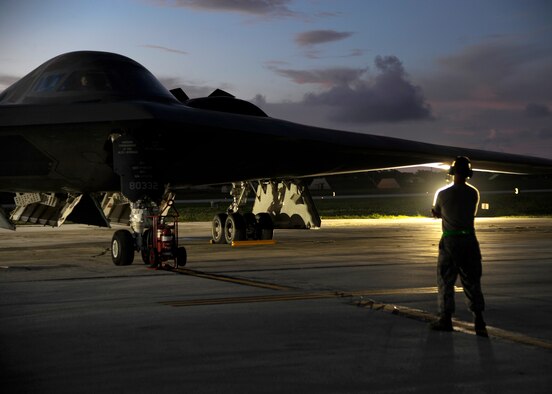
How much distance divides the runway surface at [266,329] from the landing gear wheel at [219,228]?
15.0 ft

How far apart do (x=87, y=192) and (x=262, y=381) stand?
11.2 metres

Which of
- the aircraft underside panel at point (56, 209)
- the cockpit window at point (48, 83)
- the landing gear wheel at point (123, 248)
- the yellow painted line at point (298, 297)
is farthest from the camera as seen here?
the aircraft underside panel at point (56, 209)

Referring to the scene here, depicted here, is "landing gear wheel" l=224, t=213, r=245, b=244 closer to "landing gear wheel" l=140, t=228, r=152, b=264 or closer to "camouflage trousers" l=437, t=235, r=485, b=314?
"landing gear wheel" l=140, t=228, r=152, b=264

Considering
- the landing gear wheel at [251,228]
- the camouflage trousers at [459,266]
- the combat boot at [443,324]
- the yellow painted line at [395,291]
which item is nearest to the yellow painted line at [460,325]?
the combat boot at [443,324]

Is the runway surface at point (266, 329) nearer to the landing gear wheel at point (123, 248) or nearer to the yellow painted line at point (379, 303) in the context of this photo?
the yellow painted line at point (379, 303)

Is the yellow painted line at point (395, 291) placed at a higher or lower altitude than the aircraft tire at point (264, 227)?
lower

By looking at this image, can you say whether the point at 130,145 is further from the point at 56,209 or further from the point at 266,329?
the point at 266,329

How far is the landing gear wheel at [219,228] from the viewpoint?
59.5 feet

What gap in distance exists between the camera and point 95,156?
45.6ft

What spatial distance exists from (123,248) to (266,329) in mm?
6384

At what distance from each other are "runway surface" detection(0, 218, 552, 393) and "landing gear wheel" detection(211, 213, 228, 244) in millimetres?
4557

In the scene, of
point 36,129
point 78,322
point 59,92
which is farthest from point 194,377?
point 59,92

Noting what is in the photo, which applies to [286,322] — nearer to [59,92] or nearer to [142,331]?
[142,331]

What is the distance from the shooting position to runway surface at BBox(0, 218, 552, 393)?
5.19 meters
